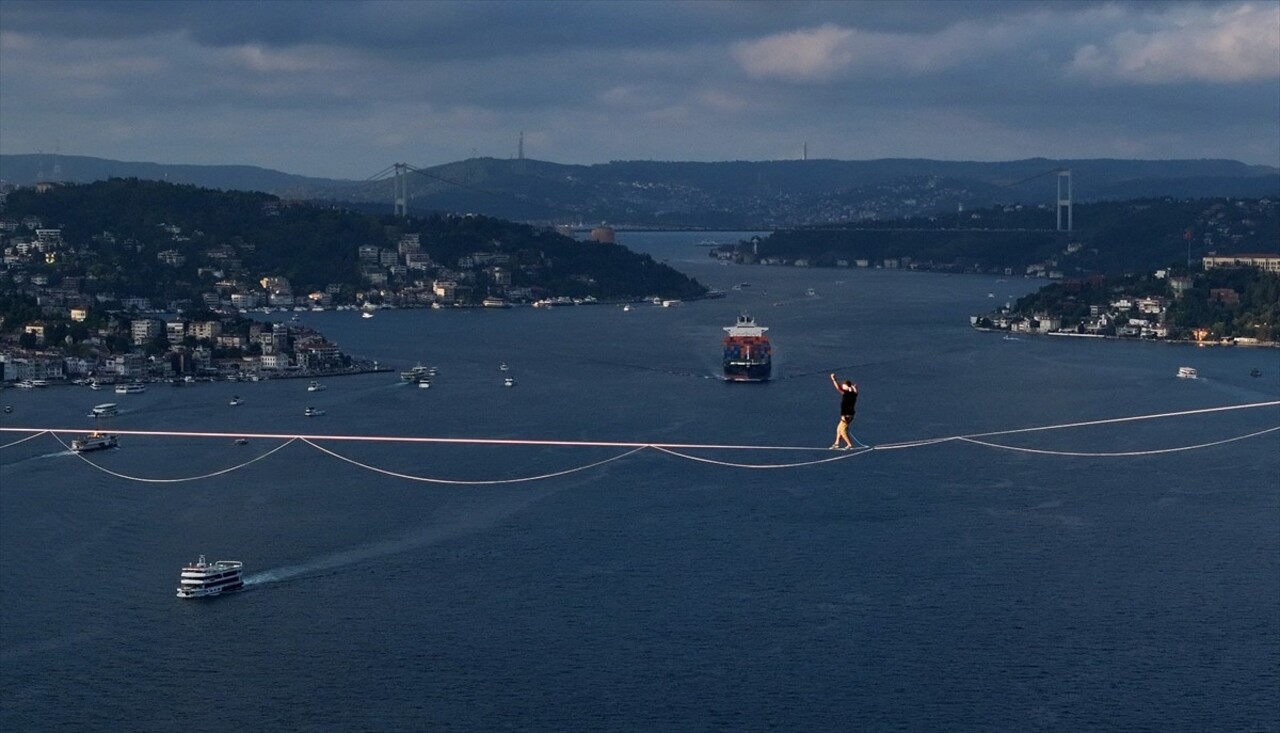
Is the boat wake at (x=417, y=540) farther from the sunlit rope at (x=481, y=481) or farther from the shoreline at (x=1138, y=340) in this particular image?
the shoreline at (x=1138, y=340)

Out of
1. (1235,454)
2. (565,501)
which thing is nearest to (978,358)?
(1235,454)

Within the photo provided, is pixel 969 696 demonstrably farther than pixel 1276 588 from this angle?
No

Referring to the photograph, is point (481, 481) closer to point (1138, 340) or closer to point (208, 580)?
point (208, 580)

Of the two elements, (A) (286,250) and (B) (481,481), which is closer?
(B) (481,481)

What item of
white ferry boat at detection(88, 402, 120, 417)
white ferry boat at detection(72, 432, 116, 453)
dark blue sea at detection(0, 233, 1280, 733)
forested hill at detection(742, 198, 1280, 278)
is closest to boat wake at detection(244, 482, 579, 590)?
dark blue sea at detection(0, 233, 1280, 733)

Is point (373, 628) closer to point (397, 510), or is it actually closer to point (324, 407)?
point (397, 510)

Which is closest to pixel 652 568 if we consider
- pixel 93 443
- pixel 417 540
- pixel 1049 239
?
pixel 417 540

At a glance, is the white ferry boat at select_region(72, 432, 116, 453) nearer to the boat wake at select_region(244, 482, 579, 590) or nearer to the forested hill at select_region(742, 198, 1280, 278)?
the boat wake at select_region(244, 482, 579, 590)

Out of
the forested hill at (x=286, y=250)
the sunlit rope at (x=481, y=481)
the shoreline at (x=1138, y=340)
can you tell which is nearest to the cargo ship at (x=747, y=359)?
the sunlit rope at (x=481, y=481)
